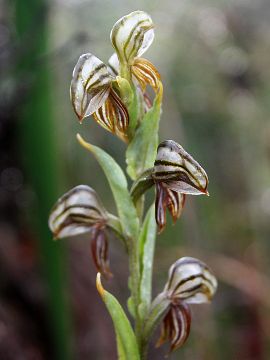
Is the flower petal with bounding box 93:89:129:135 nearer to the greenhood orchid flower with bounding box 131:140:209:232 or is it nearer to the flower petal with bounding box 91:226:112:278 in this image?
the greenhood orchid flower with bounding box 131:140:209:232

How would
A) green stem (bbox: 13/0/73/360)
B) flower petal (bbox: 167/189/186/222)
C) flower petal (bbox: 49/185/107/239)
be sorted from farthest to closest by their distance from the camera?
green stem (bbox: 13/0/73/360), flower petal (bbox: 49/185/107/239), flower petal (bbox: 167/189/186/222)

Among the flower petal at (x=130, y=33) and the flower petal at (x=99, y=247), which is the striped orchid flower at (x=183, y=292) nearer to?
the flower petal at (x=99, y=247)

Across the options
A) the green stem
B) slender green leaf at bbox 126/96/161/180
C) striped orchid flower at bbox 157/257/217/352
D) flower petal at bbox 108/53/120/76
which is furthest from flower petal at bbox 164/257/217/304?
the green stem

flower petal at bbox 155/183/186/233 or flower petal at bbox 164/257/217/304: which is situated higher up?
flower petal at bbox 155/183/186/233

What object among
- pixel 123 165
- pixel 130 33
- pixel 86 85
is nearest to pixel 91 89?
pixel 86 85

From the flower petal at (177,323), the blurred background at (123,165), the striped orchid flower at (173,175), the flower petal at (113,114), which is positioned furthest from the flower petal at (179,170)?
the blurred background at (123,165)

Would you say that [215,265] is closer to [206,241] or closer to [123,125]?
[206,241]

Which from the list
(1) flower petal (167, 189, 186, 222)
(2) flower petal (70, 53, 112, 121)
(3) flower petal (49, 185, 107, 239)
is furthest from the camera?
(3) flower petal (49, 185, 107, 239)
